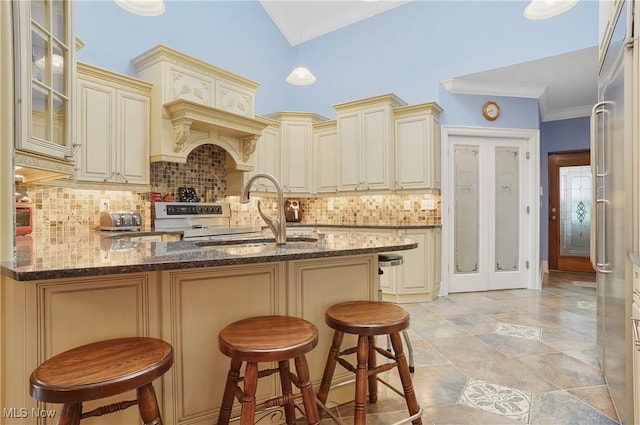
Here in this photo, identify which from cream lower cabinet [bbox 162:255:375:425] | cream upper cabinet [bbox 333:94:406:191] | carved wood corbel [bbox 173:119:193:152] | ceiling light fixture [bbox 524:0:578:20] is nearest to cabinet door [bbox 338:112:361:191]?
cream upper cabinet [bbox 333:94:406:191]

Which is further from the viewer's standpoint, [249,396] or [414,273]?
[414,273]

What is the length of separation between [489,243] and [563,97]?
2489mm

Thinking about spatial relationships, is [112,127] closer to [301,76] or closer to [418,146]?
[301,76]

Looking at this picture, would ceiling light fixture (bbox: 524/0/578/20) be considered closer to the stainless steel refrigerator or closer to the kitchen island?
the stainless steel refrigerator

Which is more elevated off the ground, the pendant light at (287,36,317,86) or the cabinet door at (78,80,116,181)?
the pendant light at (287,36,317,86)

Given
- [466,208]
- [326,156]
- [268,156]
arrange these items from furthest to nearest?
[326,156] < [268,156] < [466,208]

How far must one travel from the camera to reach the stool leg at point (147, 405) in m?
1.05

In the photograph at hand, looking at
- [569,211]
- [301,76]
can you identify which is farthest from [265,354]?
[569,211]

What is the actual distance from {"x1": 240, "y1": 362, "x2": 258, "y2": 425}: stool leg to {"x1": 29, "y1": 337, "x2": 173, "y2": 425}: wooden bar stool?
0.87ft

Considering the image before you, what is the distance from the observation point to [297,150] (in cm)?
515

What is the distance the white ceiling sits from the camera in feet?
13.2

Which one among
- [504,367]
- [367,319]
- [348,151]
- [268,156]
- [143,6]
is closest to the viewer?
[367,319]

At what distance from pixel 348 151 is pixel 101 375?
4072 mm

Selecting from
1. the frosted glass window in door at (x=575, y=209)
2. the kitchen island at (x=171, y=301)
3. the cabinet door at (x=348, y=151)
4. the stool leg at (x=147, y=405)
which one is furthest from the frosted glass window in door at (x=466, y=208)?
the stool leg at (x=147, y=405)
